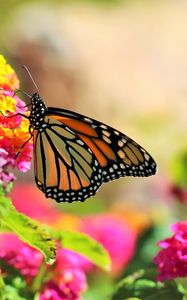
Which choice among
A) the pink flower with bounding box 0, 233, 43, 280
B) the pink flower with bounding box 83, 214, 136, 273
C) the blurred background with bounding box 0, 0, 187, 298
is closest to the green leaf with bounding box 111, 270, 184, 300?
the pink flower with bounding box 0, 233, 43, 280

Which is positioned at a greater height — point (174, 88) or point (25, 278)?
point (174, 88)

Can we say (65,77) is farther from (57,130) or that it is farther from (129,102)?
(57,130)

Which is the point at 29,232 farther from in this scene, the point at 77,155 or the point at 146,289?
the point at 77,155

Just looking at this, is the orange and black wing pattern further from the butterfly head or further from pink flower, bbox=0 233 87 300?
pink flower, bbox=0 233 87 300

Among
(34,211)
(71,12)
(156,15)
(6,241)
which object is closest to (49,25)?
(71,12)

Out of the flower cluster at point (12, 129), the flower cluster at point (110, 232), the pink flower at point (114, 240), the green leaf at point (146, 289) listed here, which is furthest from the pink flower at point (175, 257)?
the pink flower at point (114, 240)

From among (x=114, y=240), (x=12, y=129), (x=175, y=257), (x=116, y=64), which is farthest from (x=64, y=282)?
(x=116, y=64)
